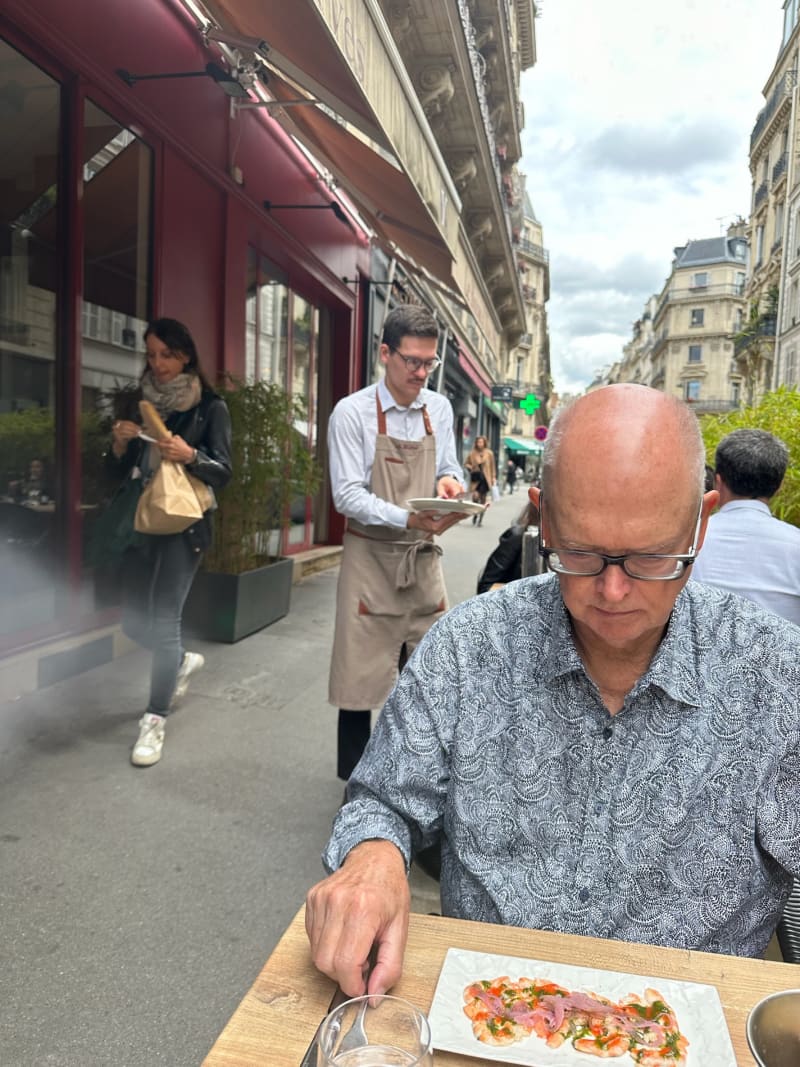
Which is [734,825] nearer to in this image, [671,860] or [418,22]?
[671,860]

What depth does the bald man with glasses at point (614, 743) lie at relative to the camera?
3.97 feet

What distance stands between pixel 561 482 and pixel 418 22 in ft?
38.0

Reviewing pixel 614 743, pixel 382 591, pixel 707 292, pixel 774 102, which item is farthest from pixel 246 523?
pixel 707 292

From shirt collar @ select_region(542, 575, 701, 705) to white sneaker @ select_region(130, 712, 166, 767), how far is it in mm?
2790

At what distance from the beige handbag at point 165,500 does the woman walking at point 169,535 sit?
0.07 m

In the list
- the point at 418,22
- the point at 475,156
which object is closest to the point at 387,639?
the point at 418,22

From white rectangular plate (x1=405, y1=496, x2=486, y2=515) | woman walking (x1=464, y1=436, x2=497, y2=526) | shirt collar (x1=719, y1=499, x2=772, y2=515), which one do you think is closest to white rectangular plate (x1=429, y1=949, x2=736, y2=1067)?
white rectangular plate (x1=405, y1=496, x2=486, y2=515)

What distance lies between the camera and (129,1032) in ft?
6.72

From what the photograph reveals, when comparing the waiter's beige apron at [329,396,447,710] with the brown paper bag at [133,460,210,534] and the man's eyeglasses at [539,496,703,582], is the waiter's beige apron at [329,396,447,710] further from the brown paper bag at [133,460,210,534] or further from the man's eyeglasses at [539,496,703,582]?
the man's eyeglasses at [539,496,703,582]

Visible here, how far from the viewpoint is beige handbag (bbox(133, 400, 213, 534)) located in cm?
359

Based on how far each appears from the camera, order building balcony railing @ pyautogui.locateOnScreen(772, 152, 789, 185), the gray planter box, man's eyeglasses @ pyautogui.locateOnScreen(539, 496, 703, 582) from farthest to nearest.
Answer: building balcony railing @ pyautogui.locateOnScreen(772, 152, 789, 185) < the gray planter box < man's eyeglasses @ pyautogui.locateOnScreen(539, 496, 703, 582)

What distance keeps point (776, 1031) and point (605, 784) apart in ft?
1.58

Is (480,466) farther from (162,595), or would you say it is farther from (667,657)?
(667,657)

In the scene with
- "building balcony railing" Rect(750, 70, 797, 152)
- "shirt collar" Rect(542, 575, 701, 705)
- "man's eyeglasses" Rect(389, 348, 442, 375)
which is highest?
"building balcony railing" Rect(750, 70, 797, 152)
